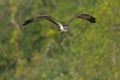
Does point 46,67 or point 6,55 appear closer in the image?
point 46,67

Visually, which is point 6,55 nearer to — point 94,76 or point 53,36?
point 53,36

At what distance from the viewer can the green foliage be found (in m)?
20.2

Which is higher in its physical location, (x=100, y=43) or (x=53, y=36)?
(x=100, y=43)

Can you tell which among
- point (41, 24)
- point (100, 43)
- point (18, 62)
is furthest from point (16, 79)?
point (100, 43)

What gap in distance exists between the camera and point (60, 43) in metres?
28.2

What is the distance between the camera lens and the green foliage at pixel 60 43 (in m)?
20.2

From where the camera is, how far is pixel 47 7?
30859 millimetres

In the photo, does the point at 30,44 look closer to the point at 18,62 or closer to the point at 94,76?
the point at 18,62

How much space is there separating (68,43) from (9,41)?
7119 mm

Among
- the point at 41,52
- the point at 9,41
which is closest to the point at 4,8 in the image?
the point at 9,41

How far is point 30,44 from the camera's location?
102 feet

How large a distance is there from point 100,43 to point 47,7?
35.0 feet

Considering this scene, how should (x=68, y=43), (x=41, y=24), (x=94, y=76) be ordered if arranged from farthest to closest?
(x=41, y=24)
(x=68, y=43)
(x=94, y=76)

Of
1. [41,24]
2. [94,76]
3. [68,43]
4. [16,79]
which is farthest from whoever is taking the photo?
[41,24]
